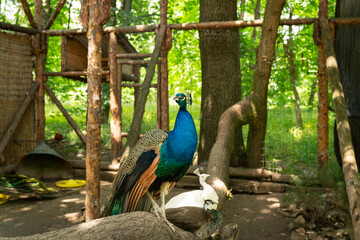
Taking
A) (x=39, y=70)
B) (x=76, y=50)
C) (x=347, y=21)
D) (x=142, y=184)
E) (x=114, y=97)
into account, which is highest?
(x=347, y=21)

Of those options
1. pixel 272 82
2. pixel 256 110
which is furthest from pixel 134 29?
pixel 272 82

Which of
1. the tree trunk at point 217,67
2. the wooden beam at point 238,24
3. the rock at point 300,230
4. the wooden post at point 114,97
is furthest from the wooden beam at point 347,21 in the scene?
the wooden post at point 114,97

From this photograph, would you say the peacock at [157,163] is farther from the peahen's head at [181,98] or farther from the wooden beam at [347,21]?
the wooden beam at [347,21]

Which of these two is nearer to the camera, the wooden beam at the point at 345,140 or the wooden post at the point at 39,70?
the wooden beam at the point at 345,140

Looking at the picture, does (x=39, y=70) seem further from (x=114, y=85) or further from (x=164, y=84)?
(x=164, y=84)

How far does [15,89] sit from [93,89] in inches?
148

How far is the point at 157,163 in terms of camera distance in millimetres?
2316

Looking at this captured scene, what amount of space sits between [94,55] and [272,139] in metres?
5.92

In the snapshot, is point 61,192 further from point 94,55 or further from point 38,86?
point 94,55

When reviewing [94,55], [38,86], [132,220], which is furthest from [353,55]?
[38,86]

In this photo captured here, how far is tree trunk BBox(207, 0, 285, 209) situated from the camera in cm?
439

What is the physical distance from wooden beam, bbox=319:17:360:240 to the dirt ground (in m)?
1.17

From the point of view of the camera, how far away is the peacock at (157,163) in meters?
2.29

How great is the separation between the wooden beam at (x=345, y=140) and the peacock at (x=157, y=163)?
5.72ft
